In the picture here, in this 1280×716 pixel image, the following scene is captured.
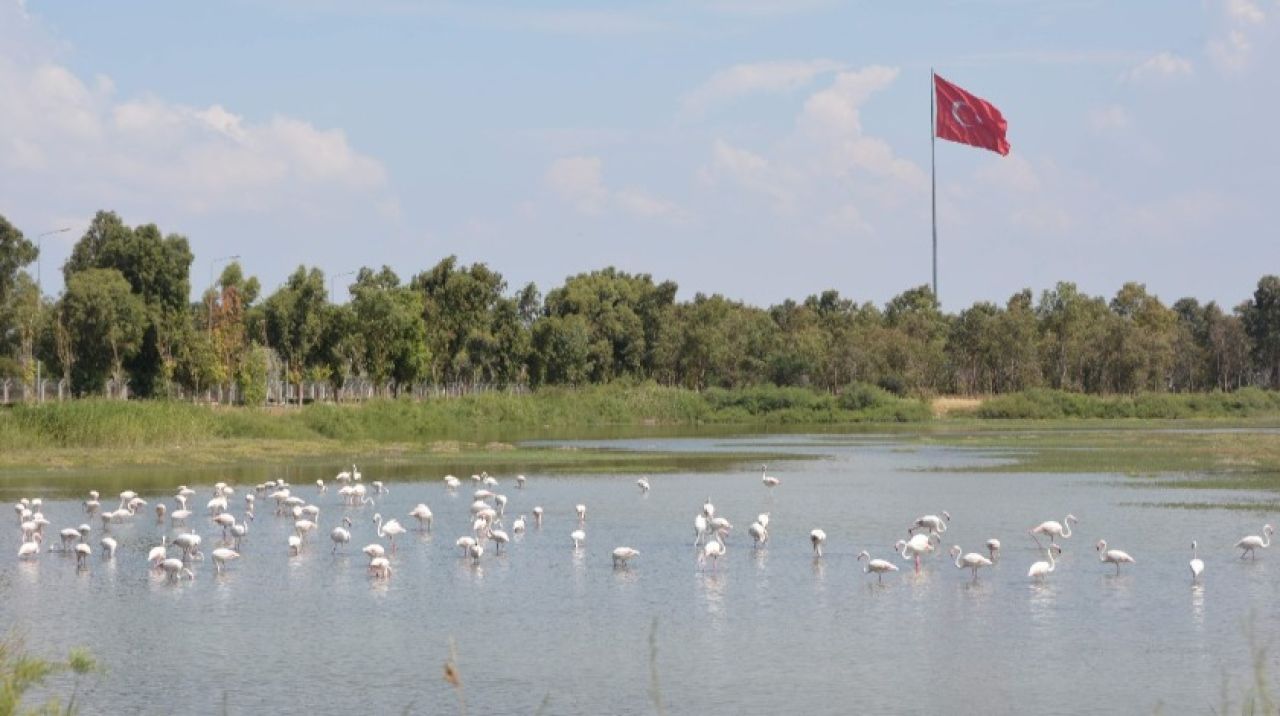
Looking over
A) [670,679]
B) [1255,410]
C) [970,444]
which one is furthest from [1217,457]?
[1255,410]

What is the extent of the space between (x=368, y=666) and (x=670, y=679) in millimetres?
3704

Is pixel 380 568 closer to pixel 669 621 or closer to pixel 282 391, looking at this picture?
pixel 669 621

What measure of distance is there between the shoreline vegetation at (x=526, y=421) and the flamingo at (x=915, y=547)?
24.3m

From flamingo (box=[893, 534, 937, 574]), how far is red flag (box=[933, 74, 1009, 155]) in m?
63.9

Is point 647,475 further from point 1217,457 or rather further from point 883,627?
point 883,627

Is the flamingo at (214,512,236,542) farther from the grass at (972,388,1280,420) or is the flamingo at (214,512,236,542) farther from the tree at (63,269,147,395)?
the grass at (972,388,1280,420)

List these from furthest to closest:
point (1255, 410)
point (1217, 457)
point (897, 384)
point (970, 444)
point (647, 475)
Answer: point (897, 384)
point (1255, 410)
point (970, 444)
point (1217, 457)
point (647, 475)

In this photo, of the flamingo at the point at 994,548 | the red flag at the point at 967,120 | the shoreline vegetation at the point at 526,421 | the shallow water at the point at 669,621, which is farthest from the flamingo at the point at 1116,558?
the red flag at the point at 967,120

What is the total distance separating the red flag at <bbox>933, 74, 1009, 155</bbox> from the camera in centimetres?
9075

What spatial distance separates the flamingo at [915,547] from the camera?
1102 inches

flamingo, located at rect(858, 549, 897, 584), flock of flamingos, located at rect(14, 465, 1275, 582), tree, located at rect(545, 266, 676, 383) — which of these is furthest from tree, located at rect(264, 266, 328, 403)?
flamingo, located at rect(858, 549, 897, 584)

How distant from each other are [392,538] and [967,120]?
6650cm

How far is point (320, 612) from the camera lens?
23.8 meters

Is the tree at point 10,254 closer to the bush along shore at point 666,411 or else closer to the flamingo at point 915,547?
the bush along shore at point 666,411
